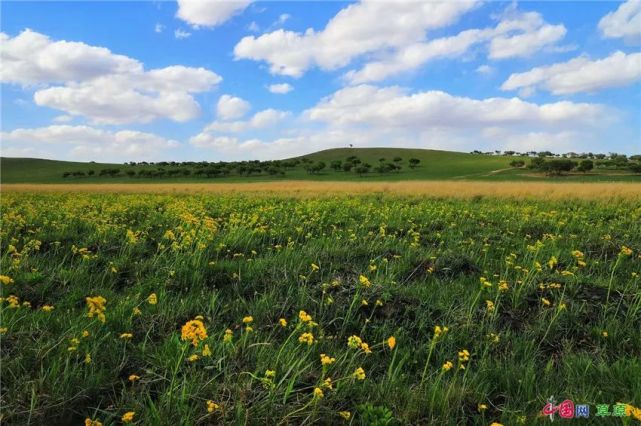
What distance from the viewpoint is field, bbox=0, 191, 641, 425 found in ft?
9.00

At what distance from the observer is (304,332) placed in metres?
3.93

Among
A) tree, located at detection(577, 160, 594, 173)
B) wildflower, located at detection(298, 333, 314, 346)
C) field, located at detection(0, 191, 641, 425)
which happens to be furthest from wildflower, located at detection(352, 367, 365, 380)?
tree, located at detection(577, 160, 594, 173)

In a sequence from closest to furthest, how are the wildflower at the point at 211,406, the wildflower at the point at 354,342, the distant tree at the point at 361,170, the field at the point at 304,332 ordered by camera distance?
1. the wildflower at the point at 211,406
2. the field at the point at 304,332
3. the wildflower at the point at 354,342
4. the distant tree at the point at 361,170

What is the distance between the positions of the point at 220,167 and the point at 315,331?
10015 cm

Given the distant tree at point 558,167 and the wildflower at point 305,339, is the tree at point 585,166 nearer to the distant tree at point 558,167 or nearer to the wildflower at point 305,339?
the distant tree at point 558,167

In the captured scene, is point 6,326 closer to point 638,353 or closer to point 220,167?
point 638,353

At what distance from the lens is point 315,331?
13.0 feet

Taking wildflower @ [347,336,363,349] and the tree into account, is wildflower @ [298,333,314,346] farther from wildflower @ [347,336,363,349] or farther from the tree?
the tree

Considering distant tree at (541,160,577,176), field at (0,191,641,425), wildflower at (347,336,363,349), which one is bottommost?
field at (0,191,641,425)

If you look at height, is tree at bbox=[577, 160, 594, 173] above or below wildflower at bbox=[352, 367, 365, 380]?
above

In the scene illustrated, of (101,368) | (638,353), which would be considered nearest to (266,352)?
(101,368)

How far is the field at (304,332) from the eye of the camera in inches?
108

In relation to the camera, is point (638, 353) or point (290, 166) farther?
point (290, 166)

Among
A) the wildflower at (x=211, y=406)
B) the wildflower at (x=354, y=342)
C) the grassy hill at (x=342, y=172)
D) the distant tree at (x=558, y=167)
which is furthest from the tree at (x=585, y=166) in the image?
the wildflower at (x=211, y=406)
